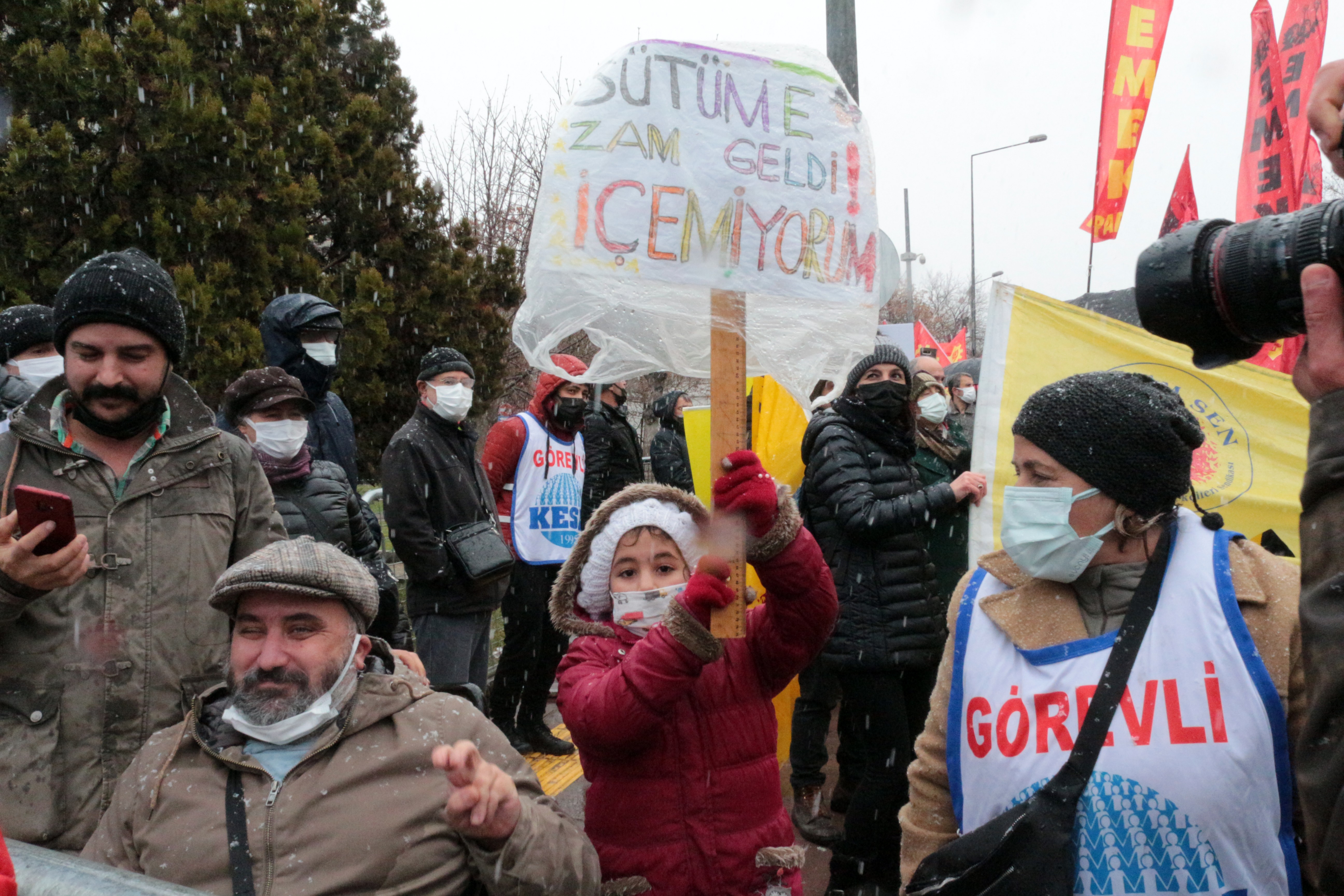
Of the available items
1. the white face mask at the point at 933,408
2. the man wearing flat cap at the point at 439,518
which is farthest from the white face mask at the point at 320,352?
the white face mask at the point at 933,408

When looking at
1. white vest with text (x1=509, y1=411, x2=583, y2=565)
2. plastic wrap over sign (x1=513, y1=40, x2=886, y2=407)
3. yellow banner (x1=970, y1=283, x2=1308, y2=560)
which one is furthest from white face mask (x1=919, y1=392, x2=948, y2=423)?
plastic wrap over sign (x1=513, y1=40, x2=886, y2=407)

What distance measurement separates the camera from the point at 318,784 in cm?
212

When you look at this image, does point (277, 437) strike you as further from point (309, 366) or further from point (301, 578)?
point (301, 578)

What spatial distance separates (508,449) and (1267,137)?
527 centimetres

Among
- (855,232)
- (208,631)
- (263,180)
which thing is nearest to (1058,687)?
(855,232)

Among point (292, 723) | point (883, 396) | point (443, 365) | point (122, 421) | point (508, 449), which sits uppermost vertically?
point (443, 365)

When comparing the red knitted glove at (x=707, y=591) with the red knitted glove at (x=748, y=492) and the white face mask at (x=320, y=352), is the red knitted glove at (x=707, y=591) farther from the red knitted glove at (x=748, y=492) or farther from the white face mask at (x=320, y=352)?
the white face mask at (x=320, y=352)

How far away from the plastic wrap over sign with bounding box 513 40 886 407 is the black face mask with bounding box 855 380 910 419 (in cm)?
148

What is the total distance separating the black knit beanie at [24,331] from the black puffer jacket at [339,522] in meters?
1.32

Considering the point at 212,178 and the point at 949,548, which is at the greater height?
the point at 212,178

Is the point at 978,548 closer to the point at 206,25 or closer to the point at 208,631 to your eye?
the point at 208,631

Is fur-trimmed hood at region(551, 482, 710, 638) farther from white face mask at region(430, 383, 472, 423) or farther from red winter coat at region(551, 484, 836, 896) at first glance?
white face mask at region(430, 383, 472, 423)

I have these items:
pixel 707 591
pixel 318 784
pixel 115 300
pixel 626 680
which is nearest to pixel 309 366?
pixel 115 300

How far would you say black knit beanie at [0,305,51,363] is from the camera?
408cm
